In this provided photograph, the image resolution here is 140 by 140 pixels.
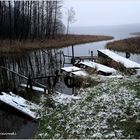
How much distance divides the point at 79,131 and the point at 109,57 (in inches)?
625

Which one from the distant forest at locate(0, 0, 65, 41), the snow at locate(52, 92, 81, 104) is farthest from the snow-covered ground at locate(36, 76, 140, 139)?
the distant forest at locate(0, 0, 65, 41)

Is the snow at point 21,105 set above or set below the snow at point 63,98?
below

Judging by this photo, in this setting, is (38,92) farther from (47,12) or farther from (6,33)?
(47,12)

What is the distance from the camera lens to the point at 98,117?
10.9 meters

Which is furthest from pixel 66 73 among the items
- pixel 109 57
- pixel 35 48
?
pixel 35 48

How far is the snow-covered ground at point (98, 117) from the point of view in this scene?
9734mm

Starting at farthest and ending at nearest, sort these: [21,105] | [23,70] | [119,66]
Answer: [23,70] → [119,66] → [21,105]

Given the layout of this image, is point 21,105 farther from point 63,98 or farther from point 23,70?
point 23,70

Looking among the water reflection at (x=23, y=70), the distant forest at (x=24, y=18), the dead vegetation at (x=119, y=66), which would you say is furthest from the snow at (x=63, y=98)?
the distant forest at (x=24, y=18)

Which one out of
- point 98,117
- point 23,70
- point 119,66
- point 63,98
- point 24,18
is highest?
point 24,18

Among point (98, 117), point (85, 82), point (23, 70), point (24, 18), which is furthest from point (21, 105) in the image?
point (24, 18)

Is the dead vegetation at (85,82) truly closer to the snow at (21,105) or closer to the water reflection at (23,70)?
the water reflection at (23,70)

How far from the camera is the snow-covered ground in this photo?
973cm

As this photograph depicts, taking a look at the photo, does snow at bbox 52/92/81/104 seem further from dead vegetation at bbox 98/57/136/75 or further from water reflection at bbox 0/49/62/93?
dead vegetation at bbox 98/57/136/75
